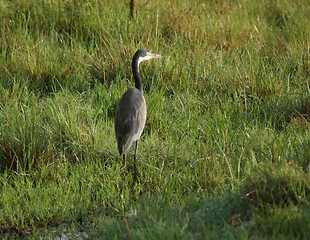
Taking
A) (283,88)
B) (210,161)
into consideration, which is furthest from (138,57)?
(283,88)

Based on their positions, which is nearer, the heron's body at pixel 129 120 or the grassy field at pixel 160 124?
the grassy field at pixel 160 124

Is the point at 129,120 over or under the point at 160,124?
over

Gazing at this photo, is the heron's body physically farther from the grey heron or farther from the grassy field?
the grassy field

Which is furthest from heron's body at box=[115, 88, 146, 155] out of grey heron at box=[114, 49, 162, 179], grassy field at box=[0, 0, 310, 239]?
grassy field at box=[0, 0, 310, 239]

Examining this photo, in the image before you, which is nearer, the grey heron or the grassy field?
the grassy field

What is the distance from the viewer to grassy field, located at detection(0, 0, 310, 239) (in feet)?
10.4

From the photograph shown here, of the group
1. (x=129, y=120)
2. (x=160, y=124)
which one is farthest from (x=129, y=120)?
(x=160, y=124)

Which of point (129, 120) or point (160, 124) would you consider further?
point (160, 124)

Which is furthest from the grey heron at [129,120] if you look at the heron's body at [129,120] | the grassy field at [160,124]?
the grassy field at [160,124]

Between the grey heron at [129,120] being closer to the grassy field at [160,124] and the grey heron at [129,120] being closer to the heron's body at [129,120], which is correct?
the heron's body at [129,120]

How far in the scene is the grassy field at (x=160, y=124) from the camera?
125 inches

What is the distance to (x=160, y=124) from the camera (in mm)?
4668

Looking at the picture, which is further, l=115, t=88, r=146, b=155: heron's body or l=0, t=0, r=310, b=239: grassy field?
l=115, t=88, r=146, b=155: heron's body

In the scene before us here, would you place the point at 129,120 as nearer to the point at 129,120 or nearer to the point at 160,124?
the point at 129,120
